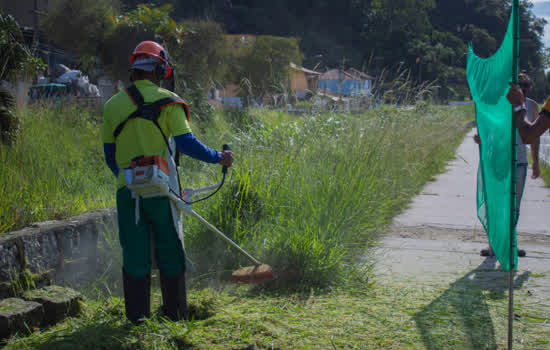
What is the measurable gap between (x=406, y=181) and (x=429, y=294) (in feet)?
15.1

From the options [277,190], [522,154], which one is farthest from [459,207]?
[277,190]

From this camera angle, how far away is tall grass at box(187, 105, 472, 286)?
4262 millimetres

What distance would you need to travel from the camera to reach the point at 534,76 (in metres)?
80.1

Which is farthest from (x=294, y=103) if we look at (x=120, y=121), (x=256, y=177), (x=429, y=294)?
(x=120, y=121)

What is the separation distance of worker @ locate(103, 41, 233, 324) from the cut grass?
270mm

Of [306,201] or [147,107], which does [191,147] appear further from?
[306,201]

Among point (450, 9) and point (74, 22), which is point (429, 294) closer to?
point (74, 22)

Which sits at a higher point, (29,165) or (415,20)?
(415,20)

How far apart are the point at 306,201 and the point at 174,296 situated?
191 centimetres

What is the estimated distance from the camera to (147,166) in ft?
9.57

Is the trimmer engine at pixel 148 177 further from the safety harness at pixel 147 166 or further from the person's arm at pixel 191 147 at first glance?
the person's arm at pixel 191 147

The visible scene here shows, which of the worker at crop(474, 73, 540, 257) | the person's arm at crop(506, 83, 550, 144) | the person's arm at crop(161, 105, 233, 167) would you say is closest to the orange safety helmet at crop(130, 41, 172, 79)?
the person's arm at crop(161, 105, 233, 167)

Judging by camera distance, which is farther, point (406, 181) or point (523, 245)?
point (406, 181)

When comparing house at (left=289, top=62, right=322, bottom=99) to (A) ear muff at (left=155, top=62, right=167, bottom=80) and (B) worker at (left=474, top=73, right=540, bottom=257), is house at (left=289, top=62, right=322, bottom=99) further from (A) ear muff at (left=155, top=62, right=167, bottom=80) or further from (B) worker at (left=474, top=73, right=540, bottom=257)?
(A) ear muff at (left=155, top=62, right=167, bottom=80)
